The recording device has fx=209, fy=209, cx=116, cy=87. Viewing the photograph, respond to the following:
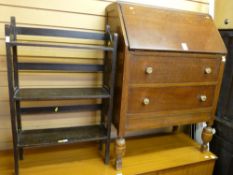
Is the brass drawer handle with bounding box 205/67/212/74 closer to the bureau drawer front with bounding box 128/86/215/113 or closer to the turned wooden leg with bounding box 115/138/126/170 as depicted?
the bureau drawer front with bounding box 128/86/215/113

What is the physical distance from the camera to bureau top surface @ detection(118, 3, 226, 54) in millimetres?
1246

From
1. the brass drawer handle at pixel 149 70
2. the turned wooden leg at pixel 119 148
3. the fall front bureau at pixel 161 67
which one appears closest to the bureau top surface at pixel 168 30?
the fall front bureau at pixel 161 67

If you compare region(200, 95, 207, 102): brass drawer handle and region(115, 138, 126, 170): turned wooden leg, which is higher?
region(200, 95, 207, 102): brass drawer handle

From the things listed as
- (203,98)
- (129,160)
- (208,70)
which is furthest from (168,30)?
(129,160)

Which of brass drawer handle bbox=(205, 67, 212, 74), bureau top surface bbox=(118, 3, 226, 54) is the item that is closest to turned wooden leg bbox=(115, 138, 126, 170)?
bureau top surface bbox=(118, 3, 226, 54)

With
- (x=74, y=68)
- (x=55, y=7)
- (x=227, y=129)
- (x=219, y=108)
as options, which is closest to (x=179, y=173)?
(x=227, y=129)

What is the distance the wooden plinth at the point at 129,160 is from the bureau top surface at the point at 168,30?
0.81 meters

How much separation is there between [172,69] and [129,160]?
2.37ft

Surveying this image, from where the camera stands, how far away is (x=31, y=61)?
4.68ft

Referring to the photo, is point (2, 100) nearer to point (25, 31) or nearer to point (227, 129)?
point (25, 31)

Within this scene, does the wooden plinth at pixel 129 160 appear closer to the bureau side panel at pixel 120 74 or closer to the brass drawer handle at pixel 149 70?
the bureau side panel at pixel 120 74

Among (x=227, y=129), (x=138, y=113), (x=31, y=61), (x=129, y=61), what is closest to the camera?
(x=129, y=61)

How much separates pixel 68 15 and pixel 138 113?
2.70ft

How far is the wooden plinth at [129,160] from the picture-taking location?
1.37m
